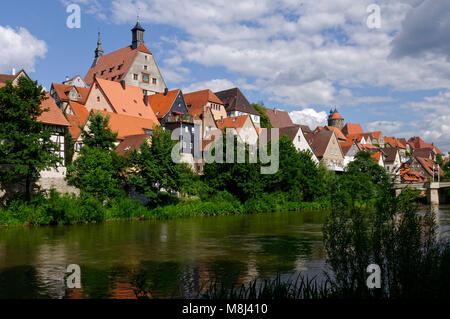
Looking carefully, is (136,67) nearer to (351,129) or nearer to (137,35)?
(137,35)

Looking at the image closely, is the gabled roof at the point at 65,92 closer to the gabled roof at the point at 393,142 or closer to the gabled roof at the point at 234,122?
the gabled roof at the point at 234,122

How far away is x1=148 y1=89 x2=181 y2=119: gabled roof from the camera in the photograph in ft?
211

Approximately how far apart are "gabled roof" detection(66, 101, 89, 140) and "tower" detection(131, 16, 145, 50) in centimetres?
3215

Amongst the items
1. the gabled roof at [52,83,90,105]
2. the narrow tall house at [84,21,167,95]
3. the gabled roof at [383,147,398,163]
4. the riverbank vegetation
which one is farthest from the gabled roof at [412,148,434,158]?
the gabled roof at [52,83,90,105]

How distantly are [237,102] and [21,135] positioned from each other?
188 feet

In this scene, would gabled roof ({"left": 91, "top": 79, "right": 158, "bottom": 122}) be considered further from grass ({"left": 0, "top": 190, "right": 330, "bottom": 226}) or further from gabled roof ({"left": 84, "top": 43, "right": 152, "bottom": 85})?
grass ({"left": 0, "top": 190, "right": 330, "bottom": 226})

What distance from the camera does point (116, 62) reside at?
261 ft

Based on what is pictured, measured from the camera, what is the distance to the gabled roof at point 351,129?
133375mm

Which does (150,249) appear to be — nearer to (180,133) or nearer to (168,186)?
(168,186)

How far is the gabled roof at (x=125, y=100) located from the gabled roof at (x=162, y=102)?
3.47ft

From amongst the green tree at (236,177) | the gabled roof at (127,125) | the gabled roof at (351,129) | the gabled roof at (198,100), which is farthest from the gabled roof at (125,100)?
the gabled roof at (351,129)

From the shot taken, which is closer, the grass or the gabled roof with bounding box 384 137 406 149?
the grass

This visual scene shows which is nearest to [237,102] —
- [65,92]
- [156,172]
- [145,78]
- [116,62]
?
[145,78]

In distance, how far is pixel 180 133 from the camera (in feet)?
182
